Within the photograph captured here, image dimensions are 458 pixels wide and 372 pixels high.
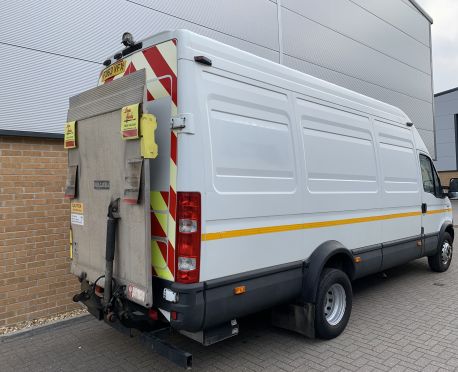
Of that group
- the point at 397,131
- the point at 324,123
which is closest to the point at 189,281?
the point at 324,123

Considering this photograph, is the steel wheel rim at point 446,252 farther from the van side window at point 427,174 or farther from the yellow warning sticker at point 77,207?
the yellow warning sticker at point 77,207

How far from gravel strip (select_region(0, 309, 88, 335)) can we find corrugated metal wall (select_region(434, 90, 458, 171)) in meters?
30.4

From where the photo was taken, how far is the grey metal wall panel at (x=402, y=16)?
1159cm

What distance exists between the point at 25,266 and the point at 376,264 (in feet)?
14.4

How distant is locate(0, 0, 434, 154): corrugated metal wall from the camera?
4.71 meters

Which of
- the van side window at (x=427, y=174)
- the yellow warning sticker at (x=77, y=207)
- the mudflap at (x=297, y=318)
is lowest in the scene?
the mudflap at (x=297, y=318)

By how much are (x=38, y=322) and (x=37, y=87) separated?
2.87 meters

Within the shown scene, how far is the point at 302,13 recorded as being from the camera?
8867 mm

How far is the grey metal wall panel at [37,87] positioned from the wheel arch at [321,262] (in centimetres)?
349

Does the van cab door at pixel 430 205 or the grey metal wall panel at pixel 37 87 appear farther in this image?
the van cab door at pixel 430 205

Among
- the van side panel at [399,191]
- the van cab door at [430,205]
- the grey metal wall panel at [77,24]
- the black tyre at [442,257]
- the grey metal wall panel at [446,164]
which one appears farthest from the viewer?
the grey metal wall panel at [446,164]

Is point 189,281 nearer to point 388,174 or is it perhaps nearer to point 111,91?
point 111,91

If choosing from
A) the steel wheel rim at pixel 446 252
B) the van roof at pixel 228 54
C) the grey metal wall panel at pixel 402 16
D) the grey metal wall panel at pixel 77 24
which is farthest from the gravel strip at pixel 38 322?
the grey metal wall panel at pixel 402 16

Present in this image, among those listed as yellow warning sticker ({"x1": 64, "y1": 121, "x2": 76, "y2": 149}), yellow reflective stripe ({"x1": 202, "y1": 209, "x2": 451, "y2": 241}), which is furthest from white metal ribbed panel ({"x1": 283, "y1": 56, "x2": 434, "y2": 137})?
yellow warning sticker ({"x1": 64, "y1": 121, "x2": 76, "y2": 149})
